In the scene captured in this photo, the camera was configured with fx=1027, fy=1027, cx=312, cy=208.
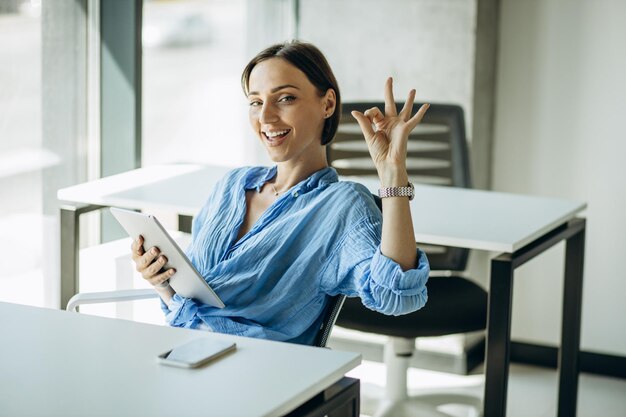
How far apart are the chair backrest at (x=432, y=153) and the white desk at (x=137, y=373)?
1.80 metres

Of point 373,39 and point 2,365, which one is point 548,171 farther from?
point 2,365

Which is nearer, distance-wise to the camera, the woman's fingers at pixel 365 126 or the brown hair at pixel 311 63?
the woman's fingers at pixel 365 126

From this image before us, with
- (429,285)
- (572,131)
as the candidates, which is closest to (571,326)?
(429,285)

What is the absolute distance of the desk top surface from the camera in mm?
2662

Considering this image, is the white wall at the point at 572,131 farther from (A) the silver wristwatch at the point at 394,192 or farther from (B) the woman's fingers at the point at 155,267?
(B) the woman's fingers at the point at 155,267

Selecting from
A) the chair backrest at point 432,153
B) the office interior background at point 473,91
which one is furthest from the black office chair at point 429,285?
the office interior background at point 473,91

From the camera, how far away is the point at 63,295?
116 inches

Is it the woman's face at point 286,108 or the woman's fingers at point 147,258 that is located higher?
the woman's face at point 286,108

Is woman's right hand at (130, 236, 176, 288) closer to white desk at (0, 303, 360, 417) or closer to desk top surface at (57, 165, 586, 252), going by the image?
white desk at (0, 303, 360, 417)

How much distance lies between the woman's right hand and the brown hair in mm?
459

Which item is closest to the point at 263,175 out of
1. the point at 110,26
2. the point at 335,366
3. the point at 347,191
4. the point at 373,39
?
the point at 347,191

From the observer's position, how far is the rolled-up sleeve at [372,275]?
6.34 ft

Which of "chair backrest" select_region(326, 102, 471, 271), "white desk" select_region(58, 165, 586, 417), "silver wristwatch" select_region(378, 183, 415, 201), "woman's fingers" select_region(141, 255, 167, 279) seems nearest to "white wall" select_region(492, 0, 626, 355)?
"chair backrest" select_region(326, 102, 471, 271)

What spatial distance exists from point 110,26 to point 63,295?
1.00 meters
